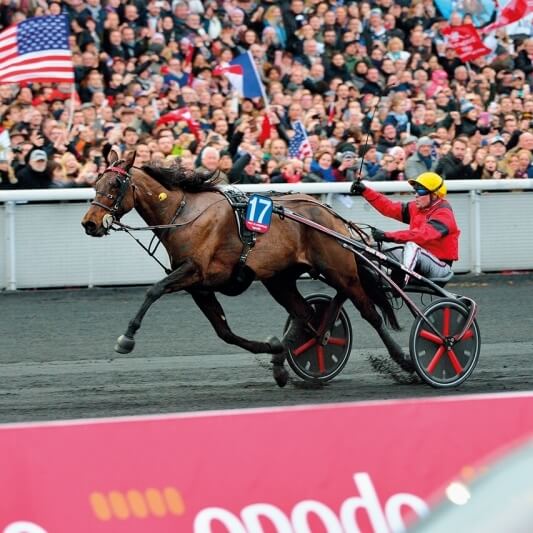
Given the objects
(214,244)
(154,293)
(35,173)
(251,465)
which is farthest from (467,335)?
(35,173)

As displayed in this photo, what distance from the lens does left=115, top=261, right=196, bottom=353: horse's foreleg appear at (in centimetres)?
830

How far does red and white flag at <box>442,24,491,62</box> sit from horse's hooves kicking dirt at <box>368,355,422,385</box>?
877cm

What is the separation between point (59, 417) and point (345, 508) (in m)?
4.12

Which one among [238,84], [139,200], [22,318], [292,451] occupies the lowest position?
[22,318]

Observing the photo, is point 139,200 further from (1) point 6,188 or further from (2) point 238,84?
(2) point 238,84

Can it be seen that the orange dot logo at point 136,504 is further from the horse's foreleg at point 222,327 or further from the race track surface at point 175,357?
the horse's foreleg at point 222,327

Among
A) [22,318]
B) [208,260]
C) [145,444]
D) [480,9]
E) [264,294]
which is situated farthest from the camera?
[480,9]

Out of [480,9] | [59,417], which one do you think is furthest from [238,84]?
[59,417]

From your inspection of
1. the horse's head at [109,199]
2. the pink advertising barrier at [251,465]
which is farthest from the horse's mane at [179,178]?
the pink advertising barrier at [251,465]

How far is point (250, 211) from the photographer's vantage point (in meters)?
8.51

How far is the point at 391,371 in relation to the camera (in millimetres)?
9531

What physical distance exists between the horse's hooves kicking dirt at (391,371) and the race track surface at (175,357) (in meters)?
0.06

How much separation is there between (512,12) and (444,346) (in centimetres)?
1079

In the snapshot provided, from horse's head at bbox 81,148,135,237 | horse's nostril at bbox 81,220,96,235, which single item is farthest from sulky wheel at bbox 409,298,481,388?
horse's nostril at bbox 81,220,96,235
